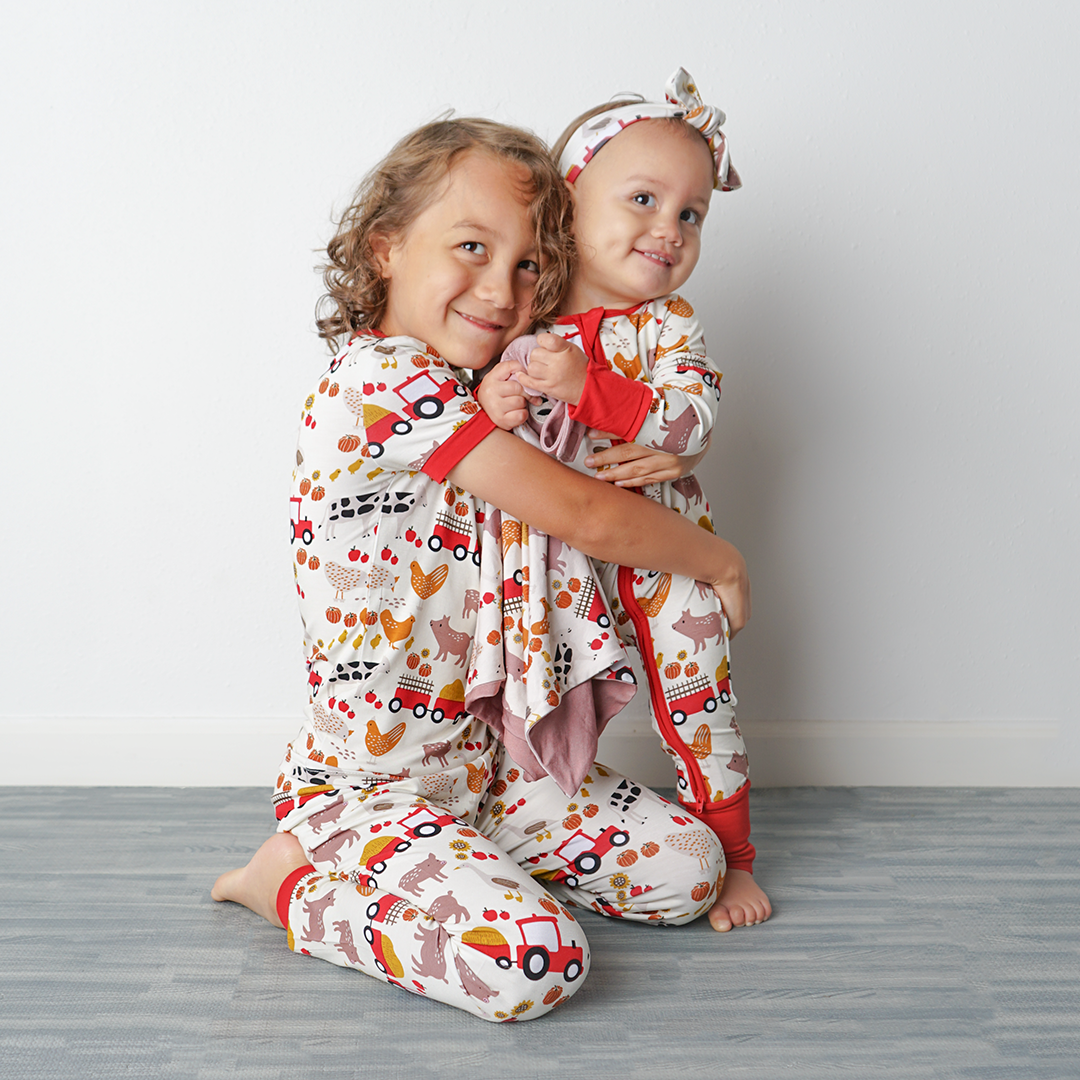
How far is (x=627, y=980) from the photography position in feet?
3.53

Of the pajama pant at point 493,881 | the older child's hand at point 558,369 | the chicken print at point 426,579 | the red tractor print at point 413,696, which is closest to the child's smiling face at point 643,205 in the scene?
the older child's hand at point 558,369

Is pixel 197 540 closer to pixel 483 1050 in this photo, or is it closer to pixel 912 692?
pixel 483 1050

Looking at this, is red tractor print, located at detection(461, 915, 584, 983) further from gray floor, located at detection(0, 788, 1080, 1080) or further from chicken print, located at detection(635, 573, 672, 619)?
chicken print, located at detection(635, 573, 672, 619)

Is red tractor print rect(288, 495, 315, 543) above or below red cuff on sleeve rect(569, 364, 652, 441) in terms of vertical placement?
below

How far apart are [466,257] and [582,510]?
310 millimetres

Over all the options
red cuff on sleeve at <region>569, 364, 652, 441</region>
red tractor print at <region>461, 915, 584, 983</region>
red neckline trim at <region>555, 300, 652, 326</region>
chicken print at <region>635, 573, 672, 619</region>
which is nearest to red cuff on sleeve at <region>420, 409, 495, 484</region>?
red cuff on sleeve at <region>569, 364, 652, 441</region>

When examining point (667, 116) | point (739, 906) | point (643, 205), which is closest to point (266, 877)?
point (739, 906)

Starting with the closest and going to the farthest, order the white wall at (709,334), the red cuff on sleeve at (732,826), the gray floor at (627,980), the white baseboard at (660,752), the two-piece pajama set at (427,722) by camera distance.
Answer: the gray floor at (627,980), the two-piece pajama set at (427,722), the red cuff on sleeve at (732,826), the white wall at (709,334), the white baseboard at (660,752)

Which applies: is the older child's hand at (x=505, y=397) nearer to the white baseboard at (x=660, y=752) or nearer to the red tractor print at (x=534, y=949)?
the red tractor print at (x=534, y=949)

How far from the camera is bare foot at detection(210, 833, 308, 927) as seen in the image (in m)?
1.17

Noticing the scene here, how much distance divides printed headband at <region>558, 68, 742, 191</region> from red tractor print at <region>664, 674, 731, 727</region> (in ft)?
2.02

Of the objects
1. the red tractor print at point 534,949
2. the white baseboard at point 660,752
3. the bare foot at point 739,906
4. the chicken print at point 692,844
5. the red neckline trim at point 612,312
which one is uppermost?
the red neckline trim at point 612,312

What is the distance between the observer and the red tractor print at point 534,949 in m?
0.97

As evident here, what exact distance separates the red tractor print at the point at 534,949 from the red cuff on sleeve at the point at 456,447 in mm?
465
